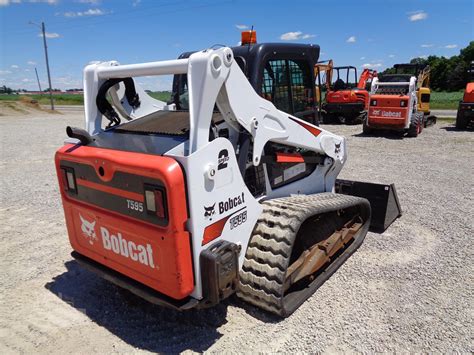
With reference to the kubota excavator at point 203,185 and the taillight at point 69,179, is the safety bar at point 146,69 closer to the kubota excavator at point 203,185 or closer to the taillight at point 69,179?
the kubota excavator at point 203,185

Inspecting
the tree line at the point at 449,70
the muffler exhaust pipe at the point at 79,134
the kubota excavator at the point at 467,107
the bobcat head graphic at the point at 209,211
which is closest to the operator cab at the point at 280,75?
the muffler exhaust pipe at the point at 79,134

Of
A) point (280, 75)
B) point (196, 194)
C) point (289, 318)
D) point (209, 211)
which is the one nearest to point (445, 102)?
point (280, 75)

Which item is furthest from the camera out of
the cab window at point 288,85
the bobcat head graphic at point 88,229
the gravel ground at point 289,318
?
the cab window at point 288,85

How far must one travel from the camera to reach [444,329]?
2.97 meters

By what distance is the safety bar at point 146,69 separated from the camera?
2.62 metres

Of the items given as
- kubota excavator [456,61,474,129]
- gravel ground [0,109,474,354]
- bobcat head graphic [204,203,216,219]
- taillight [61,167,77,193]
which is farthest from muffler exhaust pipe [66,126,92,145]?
kubota excavator [456,61,474,129]

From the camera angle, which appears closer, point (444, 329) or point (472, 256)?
point (444, 329)

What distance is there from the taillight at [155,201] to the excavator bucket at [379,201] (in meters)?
3.39

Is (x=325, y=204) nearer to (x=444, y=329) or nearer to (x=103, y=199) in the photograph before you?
(x=444, y=329)

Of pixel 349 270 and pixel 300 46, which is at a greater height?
pixel 300 46

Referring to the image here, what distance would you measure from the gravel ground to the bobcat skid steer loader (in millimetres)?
290

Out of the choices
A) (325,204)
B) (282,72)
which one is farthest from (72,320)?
(282,72)

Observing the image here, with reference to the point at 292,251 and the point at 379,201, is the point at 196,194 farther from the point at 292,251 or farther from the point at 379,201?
the point at 379,201

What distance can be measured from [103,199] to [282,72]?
6.67 ft
